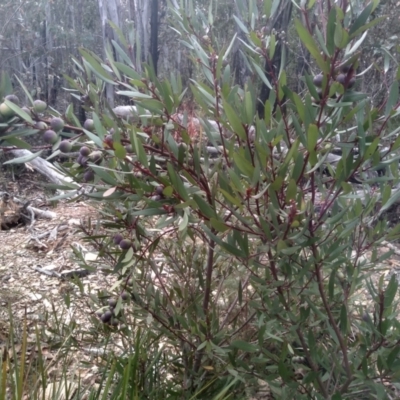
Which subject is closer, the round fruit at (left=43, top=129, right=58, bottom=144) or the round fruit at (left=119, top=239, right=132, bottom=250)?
the round fruit at (left=43, top=129, right=58, bottom=144)

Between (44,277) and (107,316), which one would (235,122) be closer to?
(107,316)

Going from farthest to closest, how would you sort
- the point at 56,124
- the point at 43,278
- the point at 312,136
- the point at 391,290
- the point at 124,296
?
the point at 43,278
the point at 124,296
the point at 391,290
the point at 56,124
the point at 312,136

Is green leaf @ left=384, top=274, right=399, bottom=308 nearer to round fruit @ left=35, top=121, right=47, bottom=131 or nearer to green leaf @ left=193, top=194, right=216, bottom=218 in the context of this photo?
green leaf @ left=193, top=194, right=216, bottom=218

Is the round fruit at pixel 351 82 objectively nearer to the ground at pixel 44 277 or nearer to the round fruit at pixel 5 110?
the round fruit at pixel 5 110

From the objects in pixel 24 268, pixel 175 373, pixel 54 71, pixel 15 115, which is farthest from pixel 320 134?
pixel 54 71

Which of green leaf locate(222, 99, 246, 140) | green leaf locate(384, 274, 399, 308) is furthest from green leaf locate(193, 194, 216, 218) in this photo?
green leaf locate(384, 274, 399, 308)

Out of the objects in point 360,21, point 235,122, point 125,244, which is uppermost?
point 360,21

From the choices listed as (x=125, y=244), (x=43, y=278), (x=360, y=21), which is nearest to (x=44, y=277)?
(x=43, y=278)

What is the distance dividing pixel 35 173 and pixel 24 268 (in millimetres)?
2278

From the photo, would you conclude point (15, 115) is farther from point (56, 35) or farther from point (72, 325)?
point (56, 35)

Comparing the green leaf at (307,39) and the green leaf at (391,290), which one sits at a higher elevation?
the green leaf at (307,39)

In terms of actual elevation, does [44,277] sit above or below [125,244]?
above

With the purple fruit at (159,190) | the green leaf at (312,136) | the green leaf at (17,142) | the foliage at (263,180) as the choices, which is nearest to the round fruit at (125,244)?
the foliage at (263,180)

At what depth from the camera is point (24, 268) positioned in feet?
8.91
